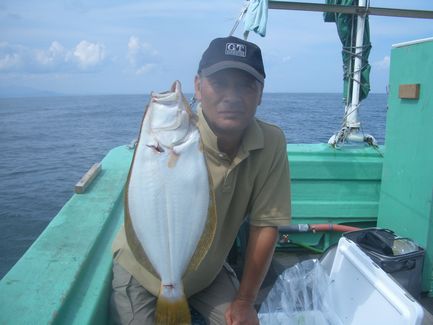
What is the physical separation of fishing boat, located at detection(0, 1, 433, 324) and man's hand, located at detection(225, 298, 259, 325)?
688 mm

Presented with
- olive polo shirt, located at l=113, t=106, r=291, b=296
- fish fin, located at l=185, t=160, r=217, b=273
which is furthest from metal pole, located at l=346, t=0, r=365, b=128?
fish fin, located at l=185, t=160, r=217, b=273

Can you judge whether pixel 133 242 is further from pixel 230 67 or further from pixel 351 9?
pixel 351 9

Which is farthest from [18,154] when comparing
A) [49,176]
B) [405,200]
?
[405,200]

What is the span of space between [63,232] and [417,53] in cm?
319

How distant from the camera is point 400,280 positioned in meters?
3.08

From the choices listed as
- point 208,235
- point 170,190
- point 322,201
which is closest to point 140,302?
point 208,235

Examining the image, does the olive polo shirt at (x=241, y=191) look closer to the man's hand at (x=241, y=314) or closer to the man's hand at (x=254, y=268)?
the man's hand at (x=254, y=268)

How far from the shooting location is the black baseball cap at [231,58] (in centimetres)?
184

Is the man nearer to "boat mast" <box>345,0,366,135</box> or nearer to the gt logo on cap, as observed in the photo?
the gt logo on cap

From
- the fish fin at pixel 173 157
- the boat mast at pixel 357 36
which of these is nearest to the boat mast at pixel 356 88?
the boat mast at pixel 357 36

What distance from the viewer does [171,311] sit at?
1.73m

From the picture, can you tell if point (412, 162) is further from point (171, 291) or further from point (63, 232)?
point (63, 232)

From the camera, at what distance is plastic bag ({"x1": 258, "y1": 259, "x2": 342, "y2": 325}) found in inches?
94.4

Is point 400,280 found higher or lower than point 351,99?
lower
